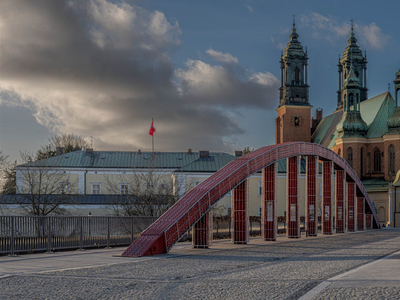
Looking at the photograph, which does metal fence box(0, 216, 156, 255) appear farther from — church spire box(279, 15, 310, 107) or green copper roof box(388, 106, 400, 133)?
church spire box(279, 15, 310, 107)

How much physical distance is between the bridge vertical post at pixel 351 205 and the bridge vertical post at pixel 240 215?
19.5m

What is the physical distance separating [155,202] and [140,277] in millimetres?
26159

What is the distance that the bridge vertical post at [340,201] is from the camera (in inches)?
Result: 1727

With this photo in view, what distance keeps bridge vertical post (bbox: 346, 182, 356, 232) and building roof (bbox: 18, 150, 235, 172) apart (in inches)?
855

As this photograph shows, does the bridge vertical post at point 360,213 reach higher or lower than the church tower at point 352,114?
lower

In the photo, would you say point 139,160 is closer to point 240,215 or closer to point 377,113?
point 377,113

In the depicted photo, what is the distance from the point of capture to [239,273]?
15242mm

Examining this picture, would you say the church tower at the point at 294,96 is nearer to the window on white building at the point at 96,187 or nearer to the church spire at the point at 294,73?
the church spire at the point at 294,73

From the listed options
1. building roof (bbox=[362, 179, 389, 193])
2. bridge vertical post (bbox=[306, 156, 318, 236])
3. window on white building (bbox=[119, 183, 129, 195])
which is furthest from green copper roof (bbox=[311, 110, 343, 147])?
bridge vertical post (bbox=[306, 156, 318, 236])

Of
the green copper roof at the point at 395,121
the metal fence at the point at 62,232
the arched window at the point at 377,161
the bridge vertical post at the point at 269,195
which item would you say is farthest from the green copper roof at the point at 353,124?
the metal fence at the point at 62,232

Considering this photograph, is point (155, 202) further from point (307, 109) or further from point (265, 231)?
point (307, 109)

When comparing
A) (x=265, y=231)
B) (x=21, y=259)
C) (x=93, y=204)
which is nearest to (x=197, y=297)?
(x=21, y=259)

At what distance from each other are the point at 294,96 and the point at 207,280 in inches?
3301

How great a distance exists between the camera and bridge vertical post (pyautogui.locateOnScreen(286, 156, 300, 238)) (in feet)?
115
